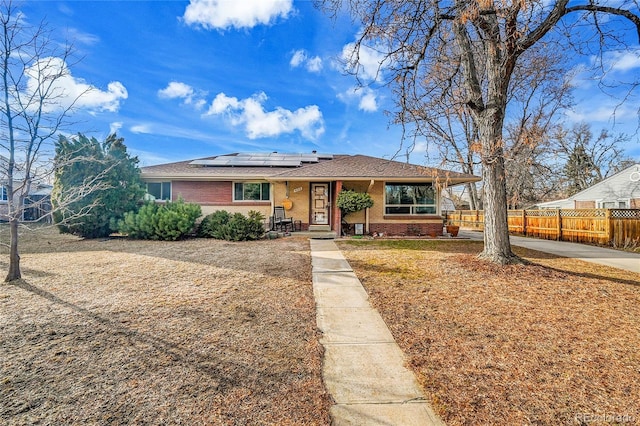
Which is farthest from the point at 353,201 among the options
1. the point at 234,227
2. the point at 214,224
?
the point at 214,224

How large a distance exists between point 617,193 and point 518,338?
77.5 ft

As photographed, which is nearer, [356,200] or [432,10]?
[432,10]

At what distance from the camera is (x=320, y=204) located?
14.1 meters

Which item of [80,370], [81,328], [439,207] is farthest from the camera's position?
[439,207]

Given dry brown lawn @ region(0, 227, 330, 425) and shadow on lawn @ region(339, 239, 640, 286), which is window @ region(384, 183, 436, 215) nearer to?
shadow on lawn @ region(339, 239, 640, 286)

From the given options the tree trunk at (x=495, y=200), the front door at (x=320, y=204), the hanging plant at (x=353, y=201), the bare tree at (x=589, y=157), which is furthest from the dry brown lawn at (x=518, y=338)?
the bare tree at (x=589, y=157)

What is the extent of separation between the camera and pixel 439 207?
13016 millimetres

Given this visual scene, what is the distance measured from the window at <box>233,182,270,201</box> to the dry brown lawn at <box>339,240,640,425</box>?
340 inches

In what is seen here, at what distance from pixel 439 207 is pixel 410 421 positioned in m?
12.1

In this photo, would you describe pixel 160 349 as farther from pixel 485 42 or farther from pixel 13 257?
pixel 485 42

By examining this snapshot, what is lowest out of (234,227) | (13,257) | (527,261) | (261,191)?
(527,261)

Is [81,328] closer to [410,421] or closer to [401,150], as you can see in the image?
[410,421]

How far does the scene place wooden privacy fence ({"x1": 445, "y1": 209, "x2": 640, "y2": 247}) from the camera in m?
11.3

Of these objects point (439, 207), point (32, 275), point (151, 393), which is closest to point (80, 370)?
point (151, 393)
